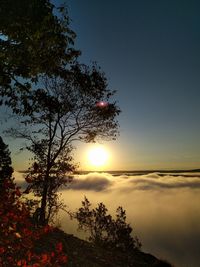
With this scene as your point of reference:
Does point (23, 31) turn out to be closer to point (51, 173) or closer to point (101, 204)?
point (51, 173)

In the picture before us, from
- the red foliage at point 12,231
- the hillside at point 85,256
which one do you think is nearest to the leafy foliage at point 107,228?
the hillside at point 85,256

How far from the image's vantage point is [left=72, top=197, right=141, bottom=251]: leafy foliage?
27781 mm

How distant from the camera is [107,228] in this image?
2962 cm

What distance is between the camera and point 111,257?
2245 cm

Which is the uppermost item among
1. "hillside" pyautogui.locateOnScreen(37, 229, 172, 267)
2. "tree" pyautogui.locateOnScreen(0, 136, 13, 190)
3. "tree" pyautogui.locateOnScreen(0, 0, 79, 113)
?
"tree" pyautogui.locateOnScreen(0, 0, 79, 113)

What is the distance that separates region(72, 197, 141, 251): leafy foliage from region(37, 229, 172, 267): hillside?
2367mm

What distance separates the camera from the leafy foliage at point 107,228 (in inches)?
1094

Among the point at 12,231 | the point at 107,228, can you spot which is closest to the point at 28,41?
the point at 12,231

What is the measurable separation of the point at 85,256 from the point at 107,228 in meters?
9.43

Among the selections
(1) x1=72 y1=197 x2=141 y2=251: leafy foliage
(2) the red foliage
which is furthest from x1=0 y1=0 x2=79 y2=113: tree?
(1) x1=72 y1=197 x2=141 y2=251: leafy foliage

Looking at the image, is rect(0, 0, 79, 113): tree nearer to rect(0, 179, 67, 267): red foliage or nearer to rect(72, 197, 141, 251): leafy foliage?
rect(0, 179, 67, 267): red foliage

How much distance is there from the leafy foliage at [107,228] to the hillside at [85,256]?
237 centimetres

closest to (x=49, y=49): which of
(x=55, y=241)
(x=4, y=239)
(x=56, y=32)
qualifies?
(x=56, y=32)

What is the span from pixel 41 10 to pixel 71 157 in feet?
53.0
